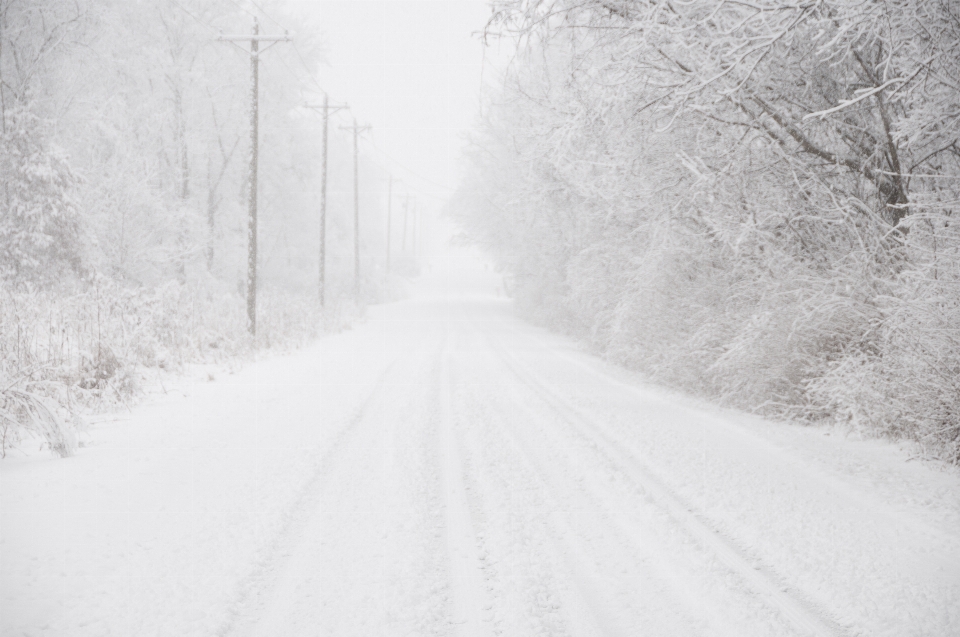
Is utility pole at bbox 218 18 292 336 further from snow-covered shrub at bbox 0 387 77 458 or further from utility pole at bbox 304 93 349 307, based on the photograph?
utility pole at bbox 304 93 349 307

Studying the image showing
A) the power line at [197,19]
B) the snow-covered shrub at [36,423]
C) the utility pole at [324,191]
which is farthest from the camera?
the utility pole at [324,191]

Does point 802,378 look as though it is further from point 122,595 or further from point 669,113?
point 122,595

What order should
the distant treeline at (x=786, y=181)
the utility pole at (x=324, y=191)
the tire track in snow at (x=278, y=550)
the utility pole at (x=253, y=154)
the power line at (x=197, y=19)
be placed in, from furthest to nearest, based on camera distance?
the utility pole at (x=324, y=191) → the power line at (x=197, y=19) → the utility pole at (x=253, y=154) → the distant treeline at (x=786, y=181) → the tire track in snow at (x=278, y=550)

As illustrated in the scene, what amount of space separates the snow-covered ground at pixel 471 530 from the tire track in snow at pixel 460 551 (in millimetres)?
15

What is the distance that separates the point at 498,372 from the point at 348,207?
119 feet

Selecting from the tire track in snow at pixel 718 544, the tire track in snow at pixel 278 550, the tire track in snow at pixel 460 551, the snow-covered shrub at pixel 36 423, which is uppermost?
the snow-covered shrub at pixel 36 423

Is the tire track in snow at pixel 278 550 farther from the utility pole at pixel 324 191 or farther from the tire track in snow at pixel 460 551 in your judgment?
the utility pole at pixel 324 191

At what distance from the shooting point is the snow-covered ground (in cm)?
254

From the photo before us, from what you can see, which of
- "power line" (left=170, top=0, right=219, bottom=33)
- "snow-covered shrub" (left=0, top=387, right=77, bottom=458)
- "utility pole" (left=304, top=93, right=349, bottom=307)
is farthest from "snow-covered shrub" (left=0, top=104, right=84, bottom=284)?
"snow-covered shrub" (left=0, top=387, right=77, bottom=458)

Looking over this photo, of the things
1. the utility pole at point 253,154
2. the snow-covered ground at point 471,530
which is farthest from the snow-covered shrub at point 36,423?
the utility pole at point 253,154

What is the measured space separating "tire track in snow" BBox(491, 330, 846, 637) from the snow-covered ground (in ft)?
0.06

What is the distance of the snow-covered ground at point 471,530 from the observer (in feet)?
8.32

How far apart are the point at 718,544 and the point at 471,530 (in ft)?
5.07

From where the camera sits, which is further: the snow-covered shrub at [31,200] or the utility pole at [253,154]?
the utility pole at [253,154]
